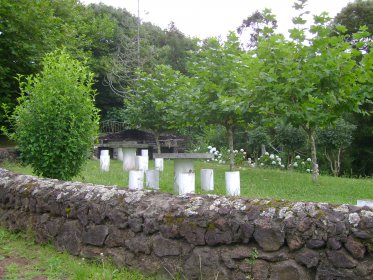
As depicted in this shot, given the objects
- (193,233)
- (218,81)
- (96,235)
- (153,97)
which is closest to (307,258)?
(193,233)

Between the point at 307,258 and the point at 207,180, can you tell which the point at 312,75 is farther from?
the point at 307,258

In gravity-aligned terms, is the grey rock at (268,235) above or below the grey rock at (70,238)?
above

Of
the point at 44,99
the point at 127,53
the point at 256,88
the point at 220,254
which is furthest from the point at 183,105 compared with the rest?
the point at 127,53

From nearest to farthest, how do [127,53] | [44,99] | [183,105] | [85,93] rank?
1. [44,99]
2. [85,93]
3. [183,105]
4. [127,53]

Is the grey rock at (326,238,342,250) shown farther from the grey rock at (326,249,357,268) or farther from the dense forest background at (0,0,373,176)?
the dense forest background at (0,0,373,176)

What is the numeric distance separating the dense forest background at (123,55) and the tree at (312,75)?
1400 mm

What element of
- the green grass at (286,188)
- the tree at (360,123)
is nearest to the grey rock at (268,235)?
the green grass at (286,188)

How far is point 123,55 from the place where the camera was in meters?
24.7

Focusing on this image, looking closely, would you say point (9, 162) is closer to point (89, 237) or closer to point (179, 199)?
point (89, 237)

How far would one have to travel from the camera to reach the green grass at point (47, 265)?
167 inches

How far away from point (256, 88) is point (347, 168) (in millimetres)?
10876

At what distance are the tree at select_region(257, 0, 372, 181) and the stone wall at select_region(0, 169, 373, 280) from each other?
16.1ft

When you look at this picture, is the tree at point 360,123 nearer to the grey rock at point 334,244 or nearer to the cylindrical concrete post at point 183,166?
the cylindrical concrete post at point 183,166

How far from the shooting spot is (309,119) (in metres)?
8.41
